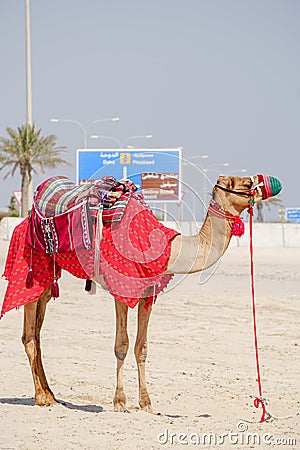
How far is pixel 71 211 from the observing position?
8859 millimetres

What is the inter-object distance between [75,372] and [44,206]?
232 cm

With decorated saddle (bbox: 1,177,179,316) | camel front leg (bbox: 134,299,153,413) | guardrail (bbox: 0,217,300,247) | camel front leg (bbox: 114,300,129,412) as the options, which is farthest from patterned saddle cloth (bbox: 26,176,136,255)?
guardrail (bbox: 0,217,300,247)

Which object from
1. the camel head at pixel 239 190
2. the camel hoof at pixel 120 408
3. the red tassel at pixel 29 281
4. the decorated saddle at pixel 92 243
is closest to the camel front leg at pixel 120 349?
the camel hoof at pixel 120 408

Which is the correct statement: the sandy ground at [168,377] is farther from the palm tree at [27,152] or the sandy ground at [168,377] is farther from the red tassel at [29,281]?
the palm tree at [27,152]

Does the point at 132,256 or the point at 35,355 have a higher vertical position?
the point at 132,256

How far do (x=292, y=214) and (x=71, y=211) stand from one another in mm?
59315

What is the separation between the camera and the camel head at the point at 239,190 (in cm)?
825

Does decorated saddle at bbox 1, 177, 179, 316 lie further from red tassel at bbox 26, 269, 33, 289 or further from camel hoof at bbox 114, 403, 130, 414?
camel hoof at bbox 114, 403, 130, 414

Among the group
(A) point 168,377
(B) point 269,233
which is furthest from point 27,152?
(A) point 168,377

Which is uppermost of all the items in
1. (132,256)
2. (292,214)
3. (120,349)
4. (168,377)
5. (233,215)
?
(233,215)

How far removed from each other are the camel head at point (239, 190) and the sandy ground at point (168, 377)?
916 millimetres

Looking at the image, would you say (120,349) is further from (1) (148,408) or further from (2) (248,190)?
(2) (248,190)

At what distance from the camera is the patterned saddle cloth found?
8609 mm

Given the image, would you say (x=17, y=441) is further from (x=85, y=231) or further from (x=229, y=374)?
(x=229, y=374)
